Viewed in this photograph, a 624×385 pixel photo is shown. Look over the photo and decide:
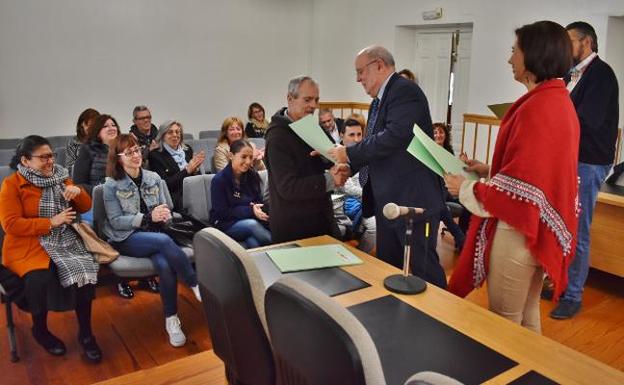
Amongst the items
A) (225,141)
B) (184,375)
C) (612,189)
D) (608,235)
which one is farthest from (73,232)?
(612,189)

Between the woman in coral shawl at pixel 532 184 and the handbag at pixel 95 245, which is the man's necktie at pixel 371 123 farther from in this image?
the handbag at pixel 95 245

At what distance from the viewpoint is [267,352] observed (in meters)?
1.24

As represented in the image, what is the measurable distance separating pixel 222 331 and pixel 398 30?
6.03m

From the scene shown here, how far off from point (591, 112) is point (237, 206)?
212 centimetres

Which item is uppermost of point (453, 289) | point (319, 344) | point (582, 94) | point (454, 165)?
point (582, 94)

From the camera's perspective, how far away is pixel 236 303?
1.25 m

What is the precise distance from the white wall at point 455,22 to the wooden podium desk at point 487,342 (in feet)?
13.8

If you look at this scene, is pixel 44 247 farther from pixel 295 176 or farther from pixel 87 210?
pixel 295 176

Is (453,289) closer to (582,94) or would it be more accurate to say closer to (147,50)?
(582,94)

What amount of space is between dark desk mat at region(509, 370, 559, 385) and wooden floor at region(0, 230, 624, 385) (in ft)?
5.37

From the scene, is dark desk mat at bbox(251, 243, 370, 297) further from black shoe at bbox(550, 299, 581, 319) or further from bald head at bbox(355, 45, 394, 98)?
black shoe at bbox(550, 299, 581, 319)

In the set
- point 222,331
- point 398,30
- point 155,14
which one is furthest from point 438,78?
point 222,331

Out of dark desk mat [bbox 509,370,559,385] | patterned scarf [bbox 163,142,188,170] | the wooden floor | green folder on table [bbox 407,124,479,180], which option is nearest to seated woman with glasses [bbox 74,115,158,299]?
the wooden floor

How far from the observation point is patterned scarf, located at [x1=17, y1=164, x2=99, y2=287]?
250cm
